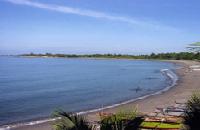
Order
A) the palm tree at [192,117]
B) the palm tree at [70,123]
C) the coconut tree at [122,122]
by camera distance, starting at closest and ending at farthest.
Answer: the coconut tree at [122,122] → the palm tree at [70,123] → the palm tree at [192,117]

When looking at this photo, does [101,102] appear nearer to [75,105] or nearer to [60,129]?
[75,105]

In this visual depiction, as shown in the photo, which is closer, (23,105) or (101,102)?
(23,105)

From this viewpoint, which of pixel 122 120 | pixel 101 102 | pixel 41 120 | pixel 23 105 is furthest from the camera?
pixel 101 102

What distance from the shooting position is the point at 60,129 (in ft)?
21.2

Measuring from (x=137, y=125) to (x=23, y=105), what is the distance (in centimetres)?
2886

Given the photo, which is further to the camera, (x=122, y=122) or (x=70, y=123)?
(x=70, y=123)

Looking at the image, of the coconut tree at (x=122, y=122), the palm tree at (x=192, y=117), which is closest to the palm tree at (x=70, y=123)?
the coconut tree at (x=122, y=122)

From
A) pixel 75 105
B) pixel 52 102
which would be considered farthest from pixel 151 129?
pixel 52 102

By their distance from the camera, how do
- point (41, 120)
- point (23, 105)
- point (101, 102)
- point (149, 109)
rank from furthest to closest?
point (101, 102) → point (23, 105) → point (149, 109) → point (41, 120)

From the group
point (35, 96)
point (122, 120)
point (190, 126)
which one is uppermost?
point (122, 120)

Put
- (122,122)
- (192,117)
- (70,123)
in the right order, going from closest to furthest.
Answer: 1. (122,122)
2. (70,123)
3. (192,117)

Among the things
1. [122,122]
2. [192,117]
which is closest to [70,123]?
[122,122]

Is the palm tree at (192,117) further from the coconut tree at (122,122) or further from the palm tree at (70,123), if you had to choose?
the palm tree at (70,123)

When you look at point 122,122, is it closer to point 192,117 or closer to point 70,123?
point 70,123
